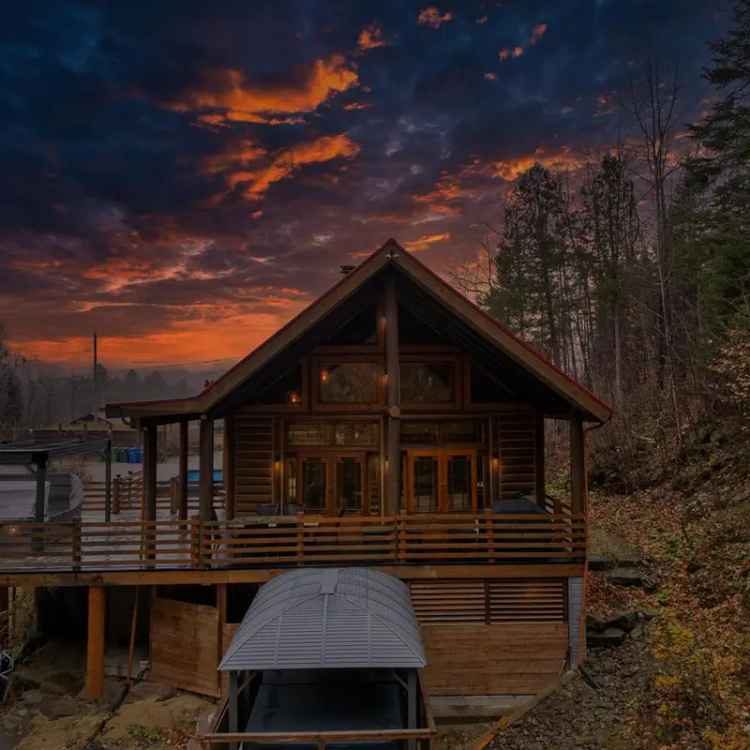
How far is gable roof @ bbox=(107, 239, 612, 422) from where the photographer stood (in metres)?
11.2

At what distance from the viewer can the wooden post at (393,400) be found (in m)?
11.7

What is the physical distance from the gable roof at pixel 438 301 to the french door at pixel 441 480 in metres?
3.75

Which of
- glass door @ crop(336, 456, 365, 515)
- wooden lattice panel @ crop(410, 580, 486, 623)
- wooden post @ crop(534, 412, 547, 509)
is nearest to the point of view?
wooden lattice panel @ crop(410, 580, 486, 623)

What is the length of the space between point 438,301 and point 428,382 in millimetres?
2839

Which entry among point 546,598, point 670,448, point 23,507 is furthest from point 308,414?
point 670,448

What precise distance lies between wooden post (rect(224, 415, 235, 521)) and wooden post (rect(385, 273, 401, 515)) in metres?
4.61

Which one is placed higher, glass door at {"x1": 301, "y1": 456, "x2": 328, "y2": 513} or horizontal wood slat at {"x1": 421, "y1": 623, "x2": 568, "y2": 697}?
glass door at {"x1": 301, "y1": 456, "x2": 328, "y2": 513}

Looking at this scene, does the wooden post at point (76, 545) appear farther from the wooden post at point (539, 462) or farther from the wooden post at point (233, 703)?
the wooden post at point (539, 462)

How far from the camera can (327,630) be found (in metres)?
7.67

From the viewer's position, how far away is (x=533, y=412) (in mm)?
14008

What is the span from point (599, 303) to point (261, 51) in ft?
A: 67.9

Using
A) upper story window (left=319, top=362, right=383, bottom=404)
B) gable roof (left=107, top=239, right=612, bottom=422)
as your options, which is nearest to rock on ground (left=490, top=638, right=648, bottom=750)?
gable roof (left=107, top=239, right=612, bottom=422)

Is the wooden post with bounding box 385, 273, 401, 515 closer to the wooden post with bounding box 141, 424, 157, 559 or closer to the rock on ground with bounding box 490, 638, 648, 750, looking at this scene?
the rock on ground with bounding box 490, 638, 648, 750

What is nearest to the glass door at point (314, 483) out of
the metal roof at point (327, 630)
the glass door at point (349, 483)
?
the glass door at point (349, 483)
